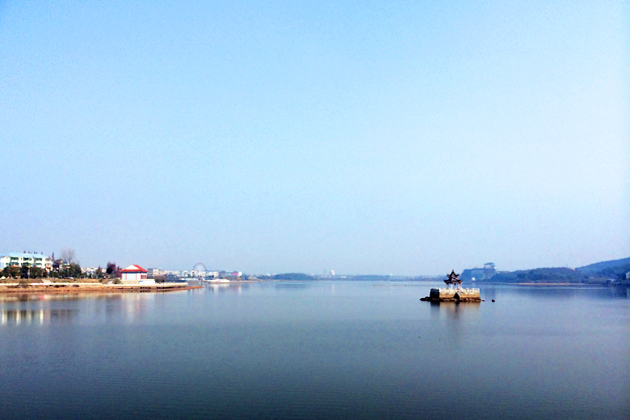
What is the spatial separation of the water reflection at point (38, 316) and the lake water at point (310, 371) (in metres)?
1.23

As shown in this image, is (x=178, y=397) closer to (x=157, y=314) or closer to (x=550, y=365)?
(x=550, y=365)

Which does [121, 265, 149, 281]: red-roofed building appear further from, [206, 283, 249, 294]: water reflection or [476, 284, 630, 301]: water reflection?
[476, 284, 630, 301]: water reflection

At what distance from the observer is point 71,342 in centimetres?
2442

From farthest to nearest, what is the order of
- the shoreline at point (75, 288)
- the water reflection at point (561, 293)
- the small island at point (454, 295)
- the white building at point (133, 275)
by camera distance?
the white building at point (133, 275), the water reflection at point (561, 293), the shoreline at point (75, 288), the small island at point (454, 295)

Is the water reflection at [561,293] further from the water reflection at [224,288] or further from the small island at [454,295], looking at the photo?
the water reflection at [224,288]

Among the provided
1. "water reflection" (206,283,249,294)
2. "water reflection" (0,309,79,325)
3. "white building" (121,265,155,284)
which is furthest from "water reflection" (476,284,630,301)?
"white building" (121,265,155,284)

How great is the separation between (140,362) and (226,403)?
706 cm

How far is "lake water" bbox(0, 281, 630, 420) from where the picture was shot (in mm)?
14078

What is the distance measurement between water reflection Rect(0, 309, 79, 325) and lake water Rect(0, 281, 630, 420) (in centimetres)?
123

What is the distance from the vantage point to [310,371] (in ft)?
60.4

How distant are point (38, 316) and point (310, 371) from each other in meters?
27.6

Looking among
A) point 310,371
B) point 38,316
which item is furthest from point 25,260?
point 310,371

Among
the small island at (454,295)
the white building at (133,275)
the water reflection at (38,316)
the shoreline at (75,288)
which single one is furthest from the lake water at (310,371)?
the white building at (133,275)

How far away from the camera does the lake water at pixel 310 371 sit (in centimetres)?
1408
